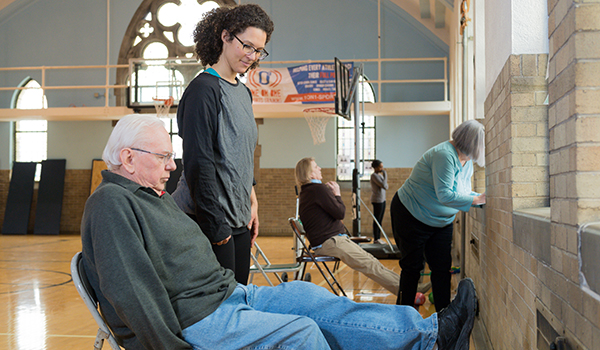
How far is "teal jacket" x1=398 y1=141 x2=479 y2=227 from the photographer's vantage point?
2.97 meters

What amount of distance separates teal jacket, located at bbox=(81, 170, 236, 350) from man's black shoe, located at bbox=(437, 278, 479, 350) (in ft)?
2.32

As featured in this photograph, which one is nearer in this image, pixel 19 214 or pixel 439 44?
pixel 439 44

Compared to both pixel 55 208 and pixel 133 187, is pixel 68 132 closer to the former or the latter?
pixel 55 208

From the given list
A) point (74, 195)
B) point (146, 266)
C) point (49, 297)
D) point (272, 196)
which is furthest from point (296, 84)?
point (146, 266)

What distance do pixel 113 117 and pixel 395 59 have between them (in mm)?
6512

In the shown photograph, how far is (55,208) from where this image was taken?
41.4 feet

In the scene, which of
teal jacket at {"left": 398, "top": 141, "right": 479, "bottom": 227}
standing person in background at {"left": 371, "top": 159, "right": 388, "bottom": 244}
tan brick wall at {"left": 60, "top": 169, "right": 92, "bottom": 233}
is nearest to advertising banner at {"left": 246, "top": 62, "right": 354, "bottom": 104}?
standing person in background at {"left": 371, "top": 159, "right": 388, "bottom": 244}

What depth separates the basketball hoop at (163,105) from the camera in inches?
420

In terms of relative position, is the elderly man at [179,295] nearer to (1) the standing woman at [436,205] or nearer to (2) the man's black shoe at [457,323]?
(2) the man's black shoe at [457,323]

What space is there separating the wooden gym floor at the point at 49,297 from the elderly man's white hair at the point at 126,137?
224 centimetres

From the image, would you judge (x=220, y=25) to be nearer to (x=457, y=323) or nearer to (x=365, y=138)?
(x=457, y=323)

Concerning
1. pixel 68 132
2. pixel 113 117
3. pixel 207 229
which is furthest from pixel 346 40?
pixel 207 229

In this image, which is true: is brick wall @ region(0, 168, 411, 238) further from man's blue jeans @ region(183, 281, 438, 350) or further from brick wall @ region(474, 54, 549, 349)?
man's blue jeans @ region(183, 281, 438, 350)

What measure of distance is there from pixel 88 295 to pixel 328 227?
3085 millimetres
